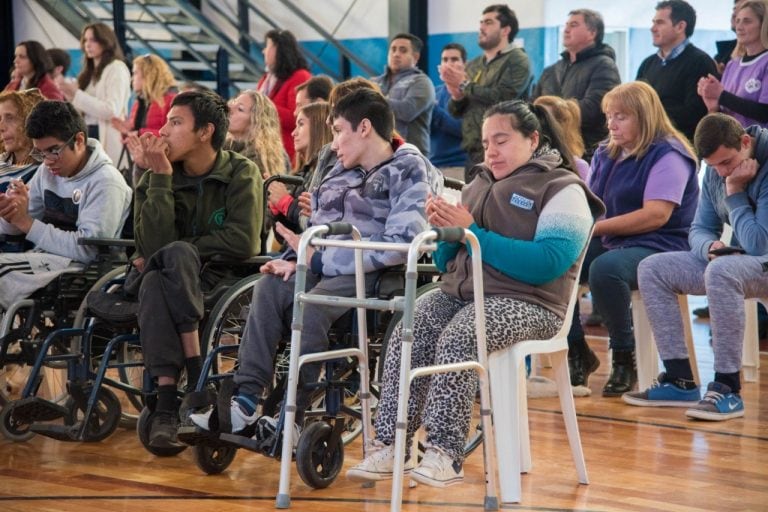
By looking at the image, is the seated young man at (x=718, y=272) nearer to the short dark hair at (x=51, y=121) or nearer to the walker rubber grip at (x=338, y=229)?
the walker rubber grip at (x=338, y=229)

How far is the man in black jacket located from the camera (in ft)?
20.5

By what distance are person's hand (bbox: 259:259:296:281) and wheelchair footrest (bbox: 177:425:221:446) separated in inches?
19.1

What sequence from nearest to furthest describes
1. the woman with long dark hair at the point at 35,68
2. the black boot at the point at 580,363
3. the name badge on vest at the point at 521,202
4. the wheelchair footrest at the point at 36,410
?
the name badge on vest at the point at 521,202, the wheelchair footrest at the point at 36,410, the black boot at the point at 580,363, the woman with long dark hair at the point at 35,68

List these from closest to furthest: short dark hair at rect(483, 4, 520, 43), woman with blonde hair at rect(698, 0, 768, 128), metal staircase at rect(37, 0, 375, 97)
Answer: woman with blonde hair at rect(698, 0, 768, 128)
short dark hair at rect(483, 4, 520, 43)
metal staircase at rect(37, 0, 375, 97)

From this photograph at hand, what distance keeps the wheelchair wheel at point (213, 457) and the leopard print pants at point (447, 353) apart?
1.75 ft

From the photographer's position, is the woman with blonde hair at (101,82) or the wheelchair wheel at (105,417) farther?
the woman with blonde hair at (101,82)

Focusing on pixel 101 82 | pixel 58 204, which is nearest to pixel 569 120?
pixel 58 204

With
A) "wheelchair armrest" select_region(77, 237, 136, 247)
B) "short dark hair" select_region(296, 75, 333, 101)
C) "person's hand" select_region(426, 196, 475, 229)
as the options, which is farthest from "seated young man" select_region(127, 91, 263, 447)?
"short dark hair" select_region(296, 75, 333, 101)

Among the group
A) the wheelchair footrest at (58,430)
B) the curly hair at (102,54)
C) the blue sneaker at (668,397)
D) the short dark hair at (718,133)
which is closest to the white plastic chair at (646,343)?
the blue sneaker at (668,397)

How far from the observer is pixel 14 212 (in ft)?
14.8

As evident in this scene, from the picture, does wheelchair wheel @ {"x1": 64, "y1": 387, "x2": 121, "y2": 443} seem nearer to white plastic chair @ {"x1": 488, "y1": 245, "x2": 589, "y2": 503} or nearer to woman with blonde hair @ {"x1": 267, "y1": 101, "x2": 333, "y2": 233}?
woman with blonde hair @ {"x1": 267, "y1": 101, "x2": 333, "y2": 233}

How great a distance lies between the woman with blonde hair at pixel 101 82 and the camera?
771 cm

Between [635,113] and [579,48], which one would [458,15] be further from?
[635,113]

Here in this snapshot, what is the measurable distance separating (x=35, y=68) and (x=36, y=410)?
409 centimetres
